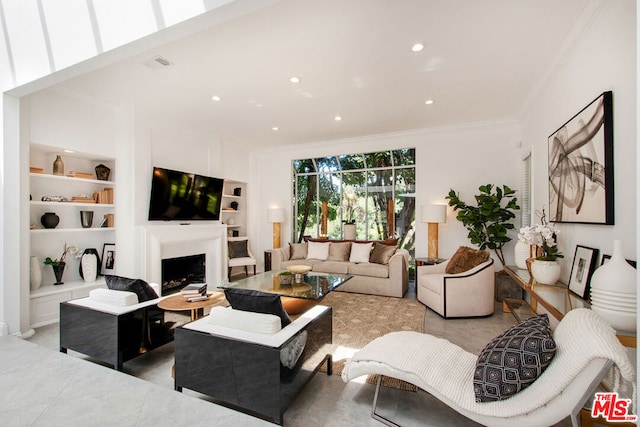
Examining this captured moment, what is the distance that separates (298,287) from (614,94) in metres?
3.16

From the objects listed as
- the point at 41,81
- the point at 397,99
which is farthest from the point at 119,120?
the point at 397,99

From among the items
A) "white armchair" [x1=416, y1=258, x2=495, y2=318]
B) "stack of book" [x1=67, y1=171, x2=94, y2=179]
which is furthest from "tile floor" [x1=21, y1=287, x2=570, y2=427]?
"stack of book" [x1=67, y1=171, x2=94, y2=179]

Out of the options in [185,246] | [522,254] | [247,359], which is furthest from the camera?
[185,246]

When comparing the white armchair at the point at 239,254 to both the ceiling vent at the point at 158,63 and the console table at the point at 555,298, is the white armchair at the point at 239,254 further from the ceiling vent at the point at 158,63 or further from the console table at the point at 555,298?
the console table at the point at 555,298

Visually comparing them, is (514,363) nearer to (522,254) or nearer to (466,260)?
(522,254)

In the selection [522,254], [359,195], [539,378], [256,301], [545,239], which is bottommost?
[539,378]

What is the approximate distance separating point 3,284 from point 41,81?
6.76 feet

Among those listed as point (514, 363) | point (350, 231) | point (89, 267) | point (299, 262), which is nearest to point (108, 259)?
point (89, 267)

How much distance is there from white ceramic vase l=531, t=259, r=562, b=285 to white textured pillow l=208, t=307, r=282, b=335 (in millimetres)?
2276

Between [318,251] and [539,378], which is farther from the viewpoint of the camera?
[318,251]

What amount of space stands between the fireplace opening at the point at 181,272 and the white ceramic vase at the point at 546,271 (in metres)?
5.02

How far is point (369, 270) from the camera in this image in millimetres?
4855

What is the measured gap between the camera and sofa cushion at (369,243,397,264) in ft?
16.6

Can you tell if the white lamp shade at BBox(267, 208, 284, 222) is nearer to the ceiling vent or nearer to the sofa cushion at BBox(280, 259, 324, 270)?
the sofa cushion at BBox(280, 259, 324, 270)
